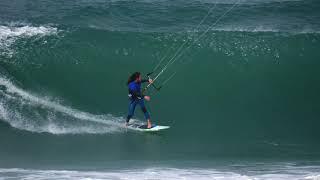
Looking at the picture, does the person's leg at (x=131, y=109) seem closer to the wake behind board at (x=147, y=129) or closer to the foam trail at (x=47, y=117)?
the wake behind board at (x=147, y=129)

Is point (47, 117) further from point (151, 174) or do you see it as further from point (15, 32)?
point (15, 32)

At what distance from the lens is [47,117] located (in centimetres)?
1507

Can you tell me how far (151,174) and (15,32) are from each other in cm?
930

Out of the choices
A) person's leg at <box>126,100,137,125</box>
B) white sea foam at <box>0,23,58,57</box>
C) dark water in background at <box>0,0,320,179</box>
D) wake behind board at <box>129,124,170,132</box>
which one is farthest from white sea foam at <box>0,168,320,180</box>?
white sea foam at <box>0,23,58,57</box>

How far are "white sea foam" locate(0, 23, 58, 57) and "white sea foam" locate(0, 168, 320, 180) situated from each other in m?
7.19

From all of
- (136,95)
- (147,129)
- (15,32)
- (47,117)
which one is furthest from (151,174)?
(15,32)

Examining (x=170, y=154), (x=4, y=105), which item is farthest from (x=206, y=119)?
(x=4, y=105)

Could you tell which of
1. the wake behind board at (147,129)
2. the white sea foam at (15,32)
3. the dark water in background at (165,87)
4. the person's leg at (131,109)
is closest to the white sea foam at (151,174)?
the dark water in background at (165,87)

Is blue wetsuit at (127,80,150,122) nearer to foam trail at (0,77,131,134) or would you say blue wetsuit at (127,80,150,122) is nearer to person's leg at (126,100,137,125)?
person's leg at (126,100,137,125)

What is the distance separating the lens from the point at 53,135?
47.1 feet

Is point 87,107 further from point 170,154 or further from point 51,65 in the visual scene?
point 170,154

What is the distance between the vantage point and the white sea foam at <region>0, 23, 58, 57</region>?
18.4 m

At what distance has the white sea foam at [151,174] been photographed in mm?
11289

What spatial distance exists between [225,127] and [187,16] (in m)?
6.58
